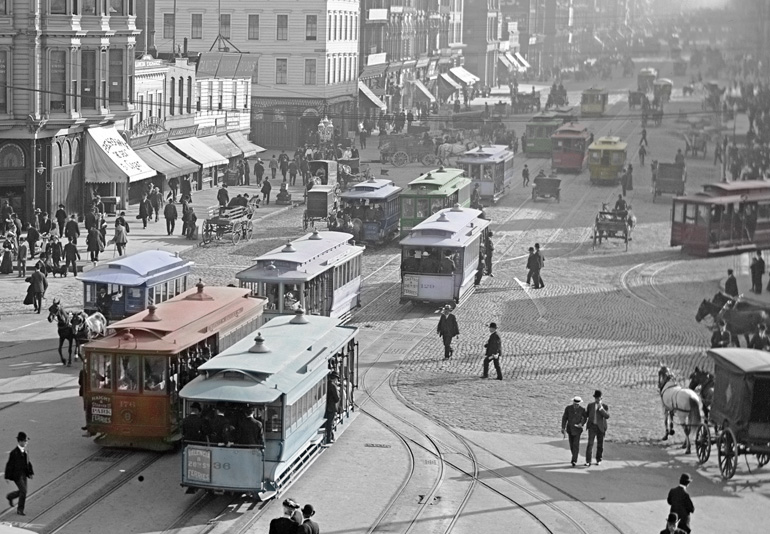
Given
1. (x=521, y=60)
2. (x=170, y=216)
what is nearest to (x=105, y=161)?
(x=170, y=216)

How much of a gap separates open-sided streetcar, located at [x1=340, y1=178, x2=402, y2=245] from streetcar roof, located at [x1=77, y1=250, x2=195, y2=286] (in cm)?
1524

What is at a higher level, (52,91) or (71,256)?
(52,91)

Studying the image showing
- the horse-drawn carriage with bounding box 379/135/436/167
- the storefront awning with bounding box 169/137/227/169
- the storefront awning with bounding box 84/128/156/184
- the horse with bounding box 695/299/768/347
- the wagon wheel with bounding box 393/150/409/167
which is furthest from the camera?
the horse-drawn carriage with bounding box 379/135/436/167

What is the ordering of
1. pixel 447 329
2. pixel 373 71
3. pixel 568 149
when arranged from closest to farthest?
1. pixel 447 329
2. pixel 568 149
3. pixel 373 71

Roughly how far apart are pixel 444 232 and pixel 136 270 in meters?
10.3

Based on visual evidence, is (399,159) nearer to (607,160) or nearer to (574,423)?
(607,160)

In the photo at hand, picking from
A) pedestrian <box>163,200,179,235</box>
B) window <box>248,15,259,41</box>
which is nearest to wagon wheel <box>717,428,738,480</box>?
pedestrian <box>163,200,179,235</box>

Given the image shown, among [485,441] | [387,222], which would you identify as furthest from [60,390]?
[387,222]

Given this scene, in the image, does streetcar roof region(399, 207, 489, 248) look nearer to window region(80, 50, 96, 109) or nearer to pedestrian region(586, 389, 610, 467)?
pedestrian region(586, 389, 610, 467)

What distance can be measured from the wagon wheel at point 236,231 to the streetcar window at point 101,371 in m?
24.8

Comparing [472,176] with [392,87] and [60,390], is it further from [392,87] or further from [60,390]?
[392,87]

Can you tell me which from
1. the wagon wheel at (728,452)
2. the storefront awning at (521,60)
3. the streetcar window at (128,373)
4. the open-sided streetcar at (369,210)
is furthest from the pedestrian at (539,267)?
the storefront awning at (521,60)

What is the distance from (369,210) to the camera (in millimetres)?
48062

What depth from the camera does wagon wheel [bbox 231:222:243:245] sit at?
48.3 metres
